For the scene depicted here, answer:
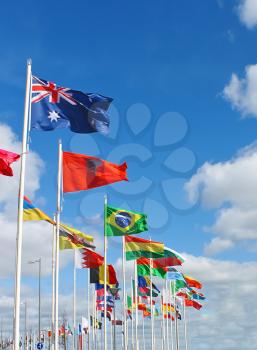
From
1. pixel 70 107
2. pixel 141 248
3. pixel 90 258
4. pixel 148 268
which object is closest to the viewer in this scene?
pixel 70 107

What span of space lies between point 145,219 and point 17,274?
17.1 meters

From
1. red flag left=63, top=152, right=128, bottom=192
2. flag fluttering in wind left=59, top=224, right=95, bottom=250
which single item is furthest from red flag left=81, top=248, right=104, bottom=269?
red flag left=63, top=152, right=128, bottom=192

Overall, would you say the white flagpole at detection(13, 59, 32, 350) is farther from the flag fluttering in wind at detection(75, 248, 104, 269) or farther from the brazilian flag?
the flag fluttering in wind at detection(75, 248, 104, 269)

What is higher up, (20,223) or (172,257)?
(172,257)

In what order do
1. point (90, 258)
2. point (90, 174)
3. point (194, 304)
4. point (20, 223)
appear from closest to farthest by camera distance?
point (20, 223)
point (90, 174)
point (90, 258)
point (194, 304)

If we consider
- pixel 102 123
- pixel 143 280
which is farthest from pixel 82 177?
pixel 143 280

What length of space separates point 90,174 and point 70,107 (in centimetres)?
338

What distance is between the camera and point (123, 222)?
33.8 m

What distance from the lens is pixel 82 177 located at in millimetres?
23547

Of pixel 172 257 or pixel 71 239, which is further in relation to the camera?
pixel 172 257

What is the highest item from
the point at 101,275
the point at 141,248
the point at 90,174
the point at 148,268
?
the point at 148,268

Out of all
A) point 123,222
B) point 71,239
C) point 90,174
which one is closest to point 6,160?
point 90,174

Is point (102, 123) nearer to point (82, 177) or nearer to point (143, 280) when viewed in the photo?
point (82, 177)

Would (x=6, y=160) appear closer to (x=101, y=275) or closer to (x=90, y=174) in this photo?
(x=90, y=174)
